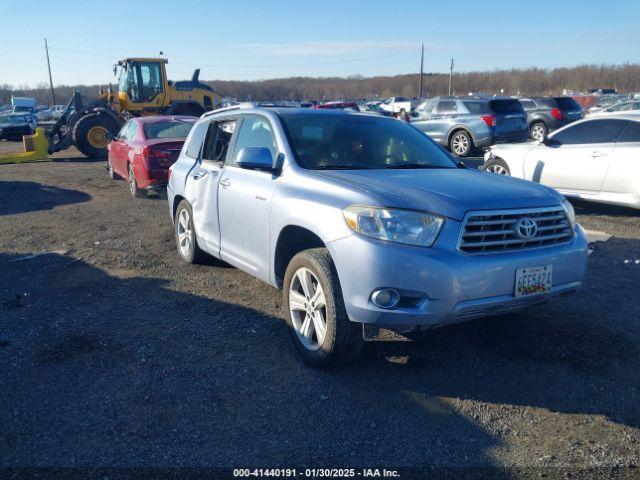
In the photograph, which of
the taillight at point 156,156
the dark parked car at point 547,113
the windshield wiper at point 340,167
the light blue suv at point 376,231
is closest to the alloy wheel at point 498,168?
the light blue suv at point 376,231

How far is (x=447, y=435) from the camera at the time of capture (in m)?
3.21

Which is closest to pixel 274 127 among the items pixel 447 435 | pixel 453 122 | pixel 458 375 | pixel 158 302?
pixel 158 302

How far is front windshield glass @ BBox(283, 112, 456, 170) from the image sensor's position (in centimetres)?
462

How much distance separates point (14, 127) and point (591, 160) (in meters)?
31.7

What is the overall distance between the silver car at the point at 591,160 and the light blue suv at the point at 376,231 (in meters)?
4.59

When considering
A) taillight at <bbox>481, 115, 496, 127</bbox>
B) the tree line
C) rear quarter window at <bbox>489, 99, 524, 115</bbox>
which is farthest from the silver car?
the tree line

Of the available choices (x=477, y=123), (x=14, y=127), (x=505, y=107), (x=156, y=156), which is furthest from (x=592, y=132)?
(x=14, y=127)

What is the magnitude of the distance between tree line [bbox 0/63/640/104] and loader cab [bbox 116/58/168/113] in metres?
74.4

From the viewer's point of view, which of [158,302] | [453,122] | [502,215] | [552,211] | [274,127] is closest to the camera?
[502,215]

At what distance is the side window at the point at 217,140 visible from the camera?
5.73 m

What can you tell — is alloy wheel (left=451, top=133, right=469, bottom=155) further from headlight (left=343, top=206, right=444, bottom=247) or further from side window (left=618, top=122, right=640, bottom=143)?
headlight (left=343, top=206, right=444, bottom=247)

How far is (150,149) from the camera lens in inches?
410

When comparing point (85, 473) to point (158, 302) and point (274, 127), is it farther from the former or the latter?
point (274, 127)

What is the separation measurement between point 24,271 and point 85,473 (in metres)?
4.33
